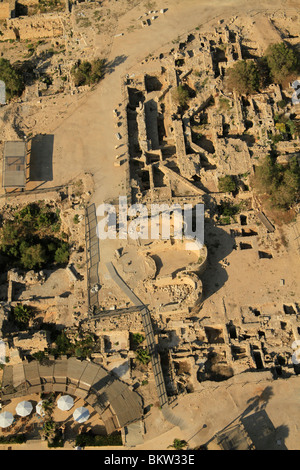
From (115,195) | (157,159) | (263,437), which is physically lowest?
(263,437)

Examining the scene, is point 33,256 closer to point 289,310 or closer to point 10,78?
point 10,78

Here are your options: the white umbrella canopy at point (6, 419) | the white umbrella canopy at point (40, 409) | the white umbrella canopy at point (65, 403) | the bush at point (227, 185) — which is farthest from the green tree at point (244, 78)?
the white umbrella canopy at point (6, 419)

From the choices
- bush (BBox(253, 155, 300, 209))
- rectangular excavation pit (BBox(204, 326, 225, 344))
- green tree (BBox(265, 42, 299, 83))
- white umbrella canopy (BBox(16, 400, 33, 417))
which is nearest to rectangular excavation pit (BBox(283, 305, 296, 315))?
rectangular excavation pit (BBox(204, 326, 225, 344))

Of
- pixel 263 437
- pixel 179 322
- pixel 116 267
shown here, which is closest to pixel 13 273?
pixel 116 267

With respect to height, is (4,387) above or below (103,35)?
below

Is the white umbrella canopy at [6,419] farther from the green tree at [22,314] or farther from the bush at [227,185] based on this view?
the bush at [227,185]

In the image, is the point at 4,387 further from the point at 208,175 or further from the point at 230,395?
the point at 208,175

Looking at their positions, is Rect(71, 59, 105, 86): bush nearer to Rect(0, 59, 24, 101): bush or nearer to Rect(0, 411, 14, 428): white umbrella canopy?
Rect(0, 59, 24, 101): bush
